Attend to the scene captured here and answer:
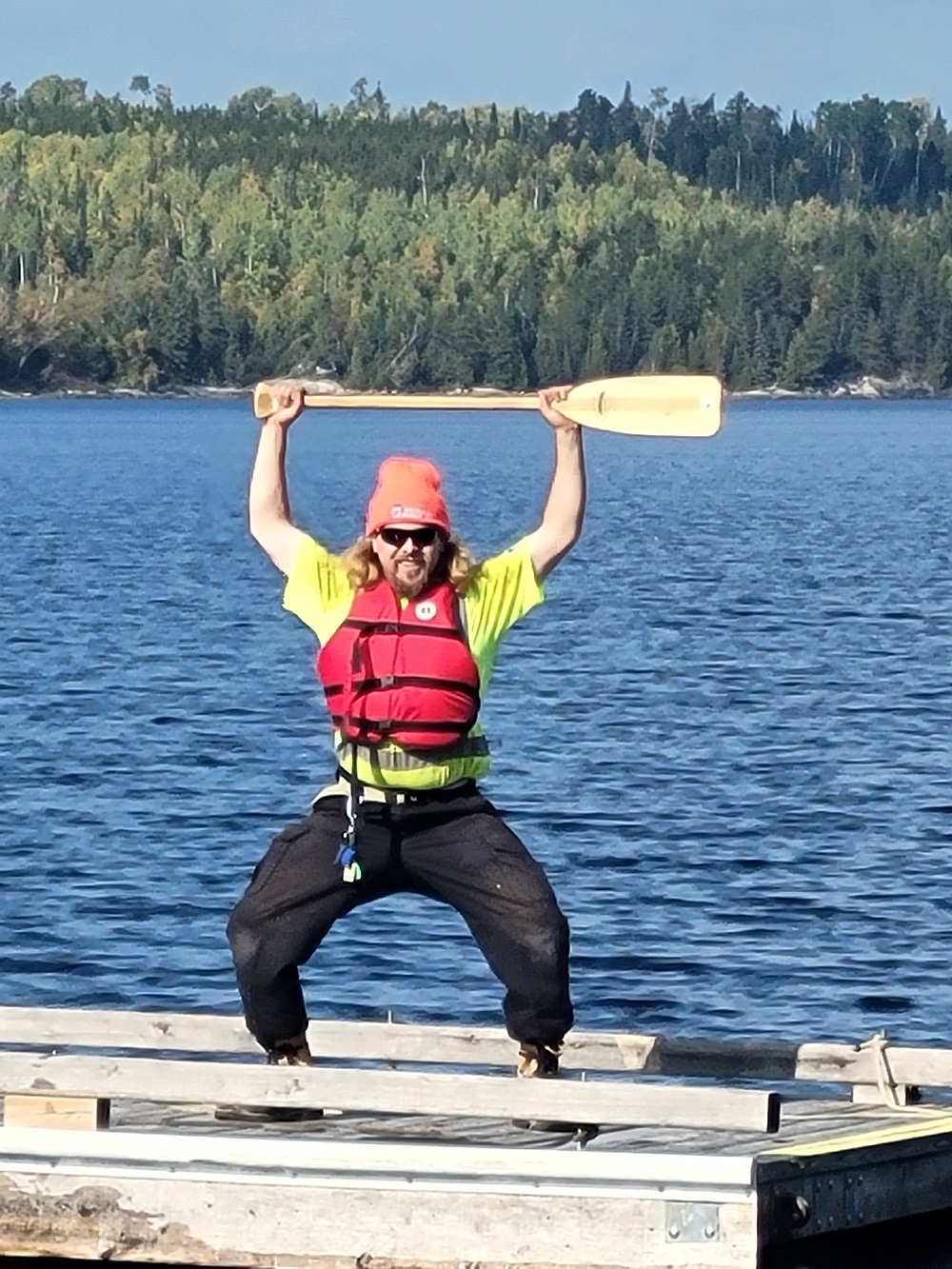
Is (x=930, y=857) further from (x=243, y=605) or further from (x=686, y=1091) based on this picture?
(x=243, y=605)

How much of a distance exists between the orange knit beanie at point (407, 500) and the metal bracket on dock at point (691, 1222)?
2014mm

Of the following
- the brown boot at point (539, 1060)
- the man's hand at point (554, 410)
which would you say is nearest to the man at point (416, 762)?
the brown boot at point (539, 1060)

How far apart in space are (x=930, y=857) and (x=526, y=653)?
16445 mm

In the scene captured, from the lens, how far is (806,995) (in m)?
15.5

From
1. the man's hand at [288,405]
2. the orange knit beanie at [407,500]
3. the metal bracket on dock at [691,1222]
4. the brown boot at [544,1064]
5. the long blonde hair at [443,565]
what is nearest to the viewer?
the metal bracket on dock at [691,1222]

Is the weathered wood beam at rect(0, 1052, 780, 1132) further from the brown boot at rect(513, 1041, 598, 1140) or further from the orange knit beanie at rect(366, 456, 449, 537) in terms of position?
the orange knit beanie at rect(366, 456, 449, 537)

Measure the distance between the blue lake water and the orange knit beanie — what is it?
7.10m

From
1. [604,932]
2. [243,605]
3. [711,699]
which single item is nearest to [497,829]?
[604,932]

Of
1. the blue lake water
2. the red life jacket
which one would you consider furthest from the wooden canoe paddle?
the blue lake water

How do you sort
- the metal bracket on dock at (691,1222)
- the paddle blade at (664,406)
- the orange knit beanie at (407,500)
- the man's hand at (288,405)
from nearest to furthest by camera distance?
the metal bracket on dock at (691,1222)
the orange knit beanie at (407,500)
the man's hand at (288,405)
the paddle blade at (664,406)

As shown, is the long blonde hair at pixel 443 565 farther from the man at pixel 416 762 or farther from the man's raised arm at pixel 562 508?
the man's raised arm at pixel 562 508

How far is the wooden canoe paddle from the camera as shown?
27.8 feet

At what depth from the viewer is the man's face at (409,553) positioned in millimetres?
8016

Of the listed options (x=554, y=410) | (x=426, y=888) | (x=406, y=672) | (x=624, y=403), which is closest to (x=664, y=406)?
(x=624, y=403)
